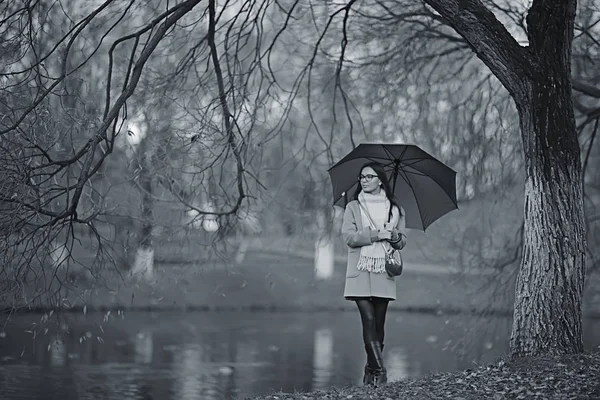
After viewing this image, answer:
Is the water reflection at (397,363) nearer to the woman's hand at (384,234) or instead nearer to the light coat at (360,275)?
the light coat at (360,275)

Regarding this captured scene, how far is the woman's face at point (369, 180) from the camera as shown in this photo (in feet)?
26.2

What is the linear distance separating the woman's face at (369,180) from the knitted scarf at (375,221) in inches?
3.4

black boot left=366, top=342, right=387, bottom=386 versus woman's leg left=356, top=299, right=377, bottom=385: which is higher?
woman's leg left=356, top=299, right=377, bottom=385

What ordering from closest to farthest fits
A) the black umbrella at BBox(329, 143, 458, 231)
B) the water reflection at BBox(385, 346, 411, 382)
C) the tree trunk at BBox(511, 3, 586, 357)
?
the tree trunk at BBox(511, 3, 586, 357), the black umbrella at BBox(329, 143, 458, 231), the water reflection at BBox(385, 346, 411, 382)

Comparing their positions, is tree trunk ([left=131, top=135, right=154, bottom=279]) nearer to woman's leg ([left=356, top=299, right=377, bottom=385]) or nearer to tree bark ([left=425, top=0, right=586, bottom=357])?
woman's leg ([left=356, top=299, right=377, bottom=385])

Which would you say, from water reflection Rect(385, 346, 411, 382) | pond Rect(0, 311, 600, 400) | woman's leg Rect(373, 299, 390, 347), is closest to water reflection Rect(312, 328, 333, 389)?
pond Rect(0, 311, 600, 400)

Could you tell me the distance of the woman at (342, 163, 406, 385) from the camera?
7.88 metres

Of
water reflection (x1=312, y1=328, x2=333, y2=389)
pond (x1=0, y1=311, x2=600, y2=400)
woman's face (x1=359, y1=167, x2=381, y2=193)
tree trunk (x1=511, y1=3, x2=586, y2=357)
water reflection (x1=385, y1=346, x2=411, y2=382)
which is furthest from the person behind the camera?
water reflection (x1=385, y1=346, x2=411, y2=382)

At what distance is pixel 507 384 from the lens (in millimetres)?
7082

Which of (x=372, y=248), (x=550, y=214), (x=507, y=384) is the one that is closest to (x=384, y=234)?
(x=372, y=248)

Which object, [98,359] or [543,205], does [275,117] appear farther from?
[543,205]

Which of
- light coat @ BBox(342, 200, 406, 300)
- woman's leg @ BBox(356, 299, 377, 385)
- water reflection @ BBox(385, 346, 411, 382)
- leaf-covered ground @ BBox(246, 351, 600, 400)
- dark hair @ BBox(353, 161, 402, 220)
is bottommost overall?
water reflection @ BBox(385, 346, 411, 382)

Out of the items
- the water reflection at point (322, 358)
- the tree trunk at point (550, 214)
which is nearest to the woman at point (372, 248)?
the tree trunk at point (550, 214)

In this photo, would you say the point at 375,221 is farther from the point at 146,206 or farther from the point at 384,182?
the point at 146,206
